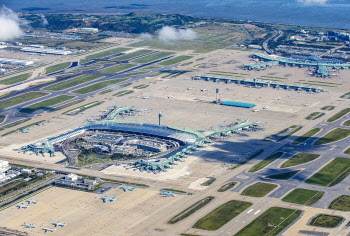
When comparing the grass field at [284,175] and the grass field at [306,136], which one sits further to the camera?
the grass field at [306,136]

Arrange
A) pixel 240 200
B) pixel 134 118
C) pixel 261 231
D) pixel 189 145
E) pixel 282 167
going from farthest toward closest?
pixel 134 118, pixel 189 145, pixel 282 167, pixel 240 200, pixel 261 231

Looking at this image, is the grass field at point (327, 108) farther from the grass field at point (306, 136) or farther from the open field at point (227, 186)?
the open field at point (227, 186)

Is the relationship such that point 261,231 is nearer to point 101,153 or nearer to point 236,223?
point 236,223

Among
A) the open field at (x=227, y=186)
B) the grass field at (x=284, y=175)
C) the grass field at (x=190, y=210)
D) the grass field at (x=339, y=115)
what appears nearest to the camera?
the grass field at (x=190, y=210)

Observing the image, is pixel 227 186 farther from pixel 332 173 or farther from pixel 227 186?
pixel 332 173

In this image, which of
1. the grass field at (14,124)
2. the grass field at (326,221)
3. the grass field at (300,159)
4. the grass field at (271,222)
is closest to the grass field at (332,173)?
the grass field at (300,159)

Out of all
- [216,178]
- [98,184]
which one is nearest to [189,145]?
[216,178]
